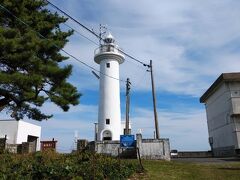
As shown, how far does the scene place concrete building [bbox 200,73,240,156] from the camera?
28125 mm

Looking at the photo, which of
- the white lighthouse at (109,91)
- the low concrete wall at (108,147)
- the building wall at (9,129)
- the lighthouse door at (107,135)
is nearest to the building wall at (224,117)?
the white lighthouse at (109,91)

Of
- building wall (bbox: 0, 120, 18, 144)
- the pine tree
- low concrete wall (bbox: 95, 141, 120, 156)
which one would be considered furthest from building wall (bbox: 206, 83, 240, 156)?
building wall (bbox: 0, 120, 18, 144)

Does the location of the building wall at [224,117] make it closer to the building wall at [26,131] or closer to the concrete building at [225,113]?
the concrete building at [225,113]

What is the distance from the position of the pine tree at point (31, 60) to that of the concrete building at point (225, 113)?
56.9 feet

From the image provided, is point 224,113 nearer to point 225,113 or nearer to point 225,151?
point 225,113

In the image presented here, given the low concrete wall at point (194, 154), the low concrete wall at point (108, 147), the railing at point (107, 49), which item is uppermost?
the railing at point (107, 49)

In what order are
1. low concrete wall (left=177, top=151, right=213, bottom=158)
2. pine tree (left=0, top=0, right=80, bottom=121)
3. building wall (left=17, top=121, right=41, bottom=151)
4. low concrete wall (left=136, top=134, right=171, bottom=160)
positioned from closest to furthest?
pine tree (left=0, top=0, right=80, bottom=121), low concrete wall (left=136, top=134, right=171, bottom=160), building wall (left=17, top=121, right=41, bottom=151), low concrete wall (left=177, top=151, right=213, bottom=158)

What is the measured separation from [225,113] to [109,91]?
1221cm

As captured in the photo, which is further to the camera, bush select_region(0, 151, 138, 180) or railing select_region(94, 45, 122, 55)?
railing select_region(94, 45, 122, 55)

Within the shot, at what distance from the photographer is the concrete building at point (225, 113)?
28.1m

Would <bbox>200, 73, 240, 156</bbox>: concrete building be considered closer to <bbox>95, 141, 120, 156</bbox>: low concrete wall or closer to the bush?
<bbox>95, 141, 120, 156</bbox>: low concrete wall

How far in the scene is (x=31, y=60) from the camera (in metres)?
14.5

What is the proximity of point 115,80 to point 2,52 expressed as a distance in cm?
1932

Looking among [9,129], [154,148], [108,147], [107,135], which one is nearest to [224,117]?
[107,135]
